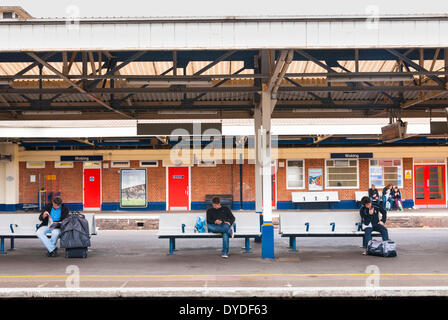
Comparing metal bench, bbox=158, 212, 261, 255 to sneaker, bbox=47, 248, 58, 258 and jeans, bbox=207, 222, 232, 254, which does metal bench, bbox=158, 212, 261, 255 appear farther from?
sneaker, bbox=47, 248, 58, 258

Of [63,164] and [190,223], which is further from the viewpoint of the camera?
[63,164]

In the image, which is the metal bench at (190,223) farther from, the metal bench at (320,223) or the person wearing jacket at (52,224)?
the person wearing jacket at (52,224)

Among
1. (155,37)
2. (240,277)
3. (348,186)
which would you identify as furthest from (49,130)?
(348,186)

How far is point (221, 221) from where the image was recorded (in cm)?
1001

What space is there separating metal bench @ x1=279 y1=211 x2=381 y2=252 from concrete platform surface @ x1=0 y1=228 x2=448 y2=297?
0.49 metres

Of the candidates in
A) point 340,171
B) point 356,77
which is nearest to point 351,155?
point 340,171

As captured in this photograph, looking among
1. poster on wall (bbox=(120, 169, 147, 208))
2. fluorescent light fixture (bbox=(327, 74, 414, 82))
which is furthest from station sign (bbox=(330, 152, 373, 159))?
fluorescent light fixture (bbox=(327, 74, 414, 82))

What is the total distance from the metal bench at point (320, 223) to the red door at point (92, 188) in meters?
13.3

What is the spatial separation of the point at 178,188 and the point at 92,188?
4.27 metres

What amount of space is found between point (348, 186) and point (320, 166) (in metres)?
1.74

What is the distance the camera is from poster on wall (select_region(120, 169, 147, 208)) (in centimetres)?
2186

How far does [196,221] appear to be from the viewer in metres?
10.7

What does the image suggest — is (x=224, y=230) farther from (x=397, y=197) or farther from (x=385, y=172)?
(x=385, y=172)
